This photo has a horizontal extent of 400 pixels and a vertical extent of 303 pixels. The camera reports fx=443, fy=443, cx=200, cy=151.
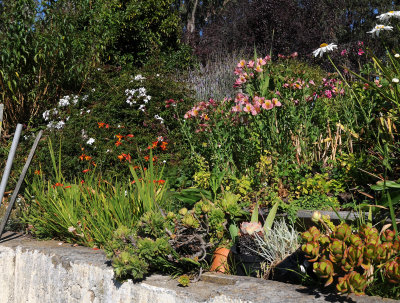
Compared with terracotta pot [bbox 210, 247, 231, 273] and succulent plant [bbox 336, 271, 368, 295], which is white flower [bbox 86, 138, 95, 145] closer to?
terracotta pot [bbox 210, 247, 231, 273]

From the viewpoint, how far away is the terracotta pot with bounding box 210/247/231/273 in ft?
7.92

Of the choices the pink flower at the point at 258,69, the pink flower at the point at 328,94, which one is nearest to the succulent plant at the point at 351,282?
the pink flower at the point at 258,69

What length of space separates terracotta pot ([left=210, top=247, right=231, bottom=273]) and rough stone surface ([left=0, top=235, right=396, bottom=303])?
15cm

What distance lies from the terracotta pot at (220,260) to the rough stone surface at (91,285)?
15cm

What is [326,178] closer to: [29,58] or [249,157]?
[249,157]

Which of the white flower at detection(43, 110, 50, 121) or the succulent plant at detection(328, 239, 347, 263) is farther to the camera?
the white flower at detection(43, 110, 50, 121)

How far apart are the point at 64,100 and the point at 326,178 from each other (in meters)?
4.52

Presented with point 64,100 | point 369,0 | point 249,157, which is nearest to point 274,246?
point 249,157

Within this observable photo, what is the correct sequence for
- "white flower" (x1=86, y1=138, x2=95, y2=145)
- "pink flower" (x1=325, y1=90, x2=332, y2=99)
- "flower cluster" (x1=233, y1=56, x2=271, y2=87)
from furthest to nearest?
"white flower" (x1=86, y1=138, x2=95, y2=145) → "pink flower" (x1=325, y1=90, x2=332, y2=99) → "flower cluster" (x1=233, y1=56, x2=271, y2=87)

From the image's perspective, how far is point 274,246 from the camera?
2.33 meters

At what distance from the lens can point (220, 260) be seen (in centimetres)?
243

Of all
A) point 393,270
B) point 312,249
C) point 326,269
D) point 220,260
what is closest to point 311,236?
point 312,249

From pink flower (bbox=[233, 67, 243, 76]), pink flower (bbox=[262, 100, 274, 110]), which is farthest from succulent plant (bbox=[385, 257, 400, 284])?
pink flower (bbox=[233, 67, 243, 76])

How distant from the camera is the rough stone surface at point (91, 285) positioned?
6.26 ft
